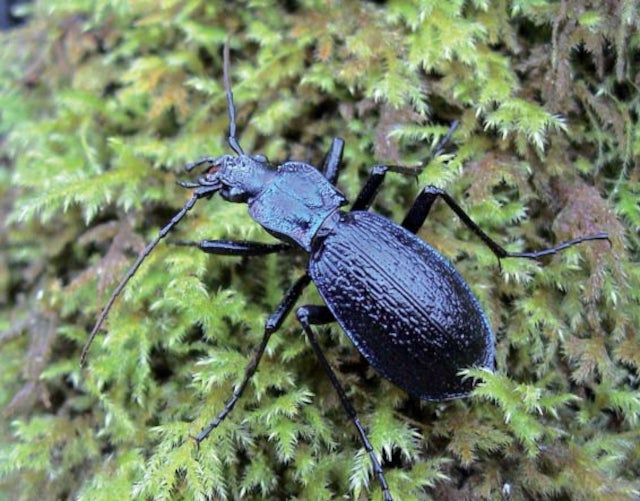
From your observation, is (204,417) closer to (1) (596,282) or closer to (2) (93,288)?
(2) (93,288)

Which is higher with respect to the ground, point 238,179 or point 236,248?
point 238,179

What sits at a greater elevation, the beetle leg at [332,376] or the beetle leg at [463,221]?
the beetle leg at [463,221]

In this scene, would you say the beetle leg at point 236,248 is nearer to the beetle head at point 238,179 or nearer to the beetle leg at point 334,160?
the beetle head at point 238,179

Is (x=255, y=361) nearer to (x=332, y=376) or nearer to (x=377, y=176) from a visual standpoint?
(x=332, y=376)

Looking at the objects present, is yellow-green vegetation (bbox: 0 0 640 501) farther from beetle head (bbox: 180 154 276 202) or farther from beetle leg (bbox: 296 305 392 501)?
beetle head (bbox: 180 154 276 202)

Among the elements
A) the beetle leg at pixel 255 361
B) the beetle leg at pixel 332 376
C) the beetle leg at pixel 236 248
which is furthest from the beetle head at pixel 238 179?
the beetle leg at pixel 332 376

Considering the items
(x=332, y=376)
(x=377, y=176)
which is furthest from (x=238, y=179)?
(x=332, y=376)

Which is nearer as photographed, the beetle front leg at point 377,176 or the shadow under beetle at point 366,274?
the shadow under beetle at point 366,274
